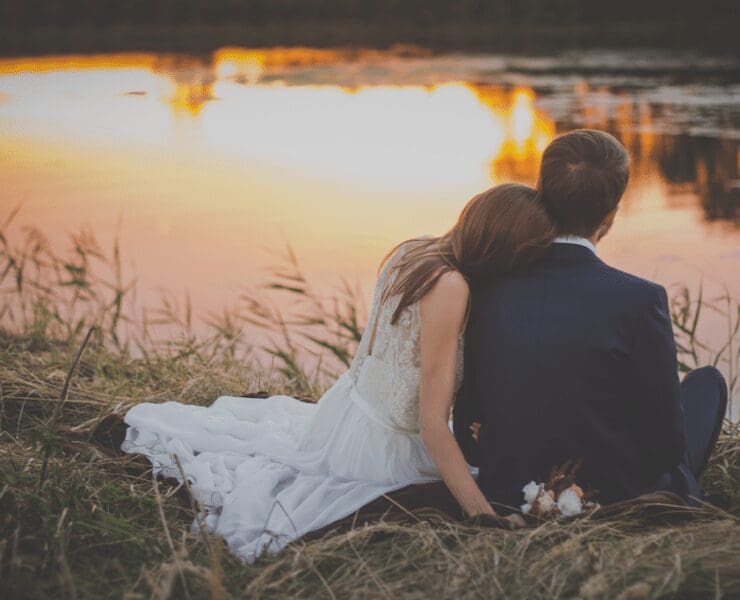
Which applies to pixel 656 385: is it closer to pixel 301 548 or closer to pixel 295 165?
pixel 301 548

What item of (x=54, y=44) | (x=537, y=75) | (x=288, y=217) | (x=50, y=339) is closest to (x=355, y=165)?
(x=288, y=217)

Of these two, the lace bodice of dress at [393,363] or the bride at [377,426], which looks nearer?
the bride at [377,426]

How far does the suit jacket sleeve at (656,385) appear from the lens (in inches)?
94.8

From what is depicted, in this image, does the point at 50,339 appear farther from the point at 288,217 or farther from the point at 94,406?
the point at 288,217

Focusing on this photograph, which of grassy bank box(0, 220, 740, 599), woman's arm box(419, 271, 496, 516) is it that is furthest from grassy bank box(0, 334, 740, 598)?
woman's arm box(419, 271, 496, 516)

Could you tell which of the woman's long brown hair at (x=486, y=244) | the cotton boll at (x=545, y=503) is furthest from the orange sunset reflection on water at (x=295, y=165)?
the cotton boll at (x=545, y=503)

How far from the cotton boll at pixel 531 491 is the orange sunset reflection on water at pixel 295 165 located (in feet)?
12.7

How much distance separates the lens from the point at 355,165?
10125 mm

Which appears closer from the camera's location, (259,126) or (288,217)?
(288,217)

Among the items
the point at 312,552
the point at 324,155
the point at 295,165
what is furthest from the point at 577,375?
the point at 324,155

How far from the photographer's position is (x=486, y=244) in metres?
2.51

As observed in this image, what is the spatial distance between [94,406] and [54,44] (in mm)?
15630

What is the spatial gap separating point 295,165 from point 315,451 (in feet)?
24.2

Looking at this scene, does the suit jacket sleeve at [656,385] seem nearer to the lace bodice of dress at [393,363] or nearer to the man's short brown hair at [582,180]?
the man's short brown hair at [582,180]
